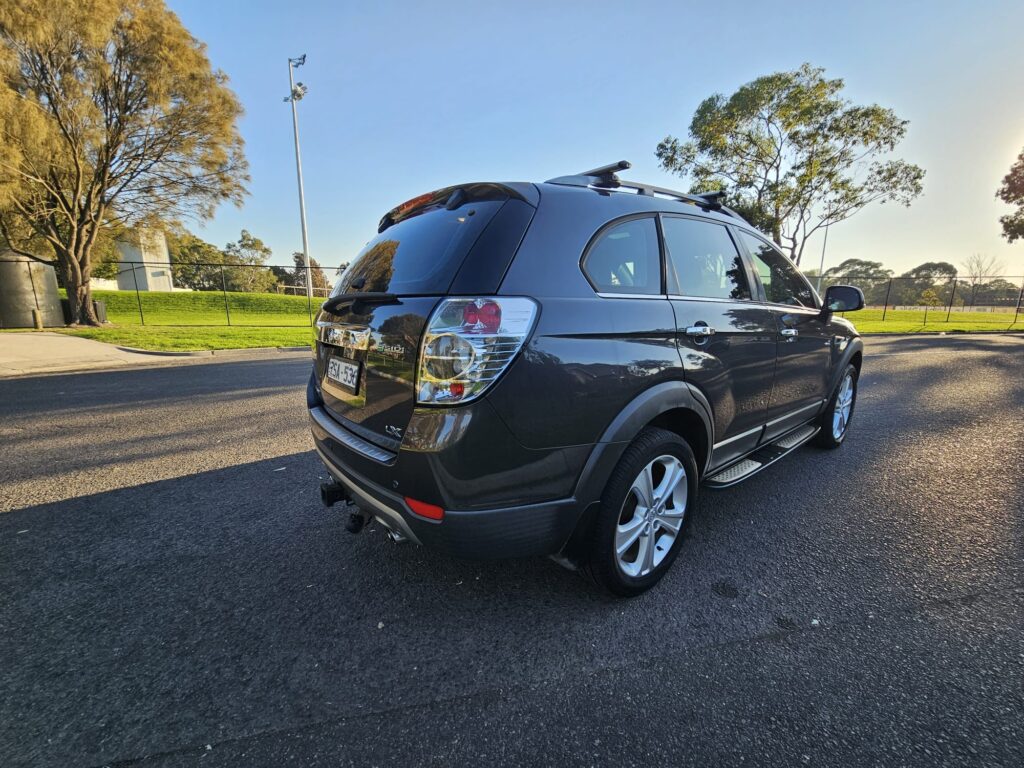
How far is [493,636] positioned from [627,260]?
1.73m

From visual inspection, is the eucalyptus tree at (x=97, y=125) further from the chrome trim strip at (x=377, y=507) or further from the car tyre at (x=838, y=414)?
the car tyre at (x=838, y=414)

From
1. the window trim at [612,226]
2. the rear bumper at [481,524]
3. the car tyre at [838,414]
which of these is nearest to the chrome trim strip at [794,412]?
the car tyre at [838,414]

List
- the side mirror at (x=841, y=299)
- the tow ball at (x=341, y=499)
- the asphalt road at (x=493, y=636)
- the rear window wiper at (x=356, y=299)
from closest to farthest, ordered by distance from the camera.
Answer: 1. the asphalt road at (x=493, y=636)
2. the rear window wiper at (x=356, y=299)
3. the tow ball at (x=341, y=499)
4. the side mirror at (x=841, y=299)

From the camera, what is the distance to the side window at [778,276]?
306cm

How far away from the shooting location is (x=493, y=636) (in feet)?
6.25

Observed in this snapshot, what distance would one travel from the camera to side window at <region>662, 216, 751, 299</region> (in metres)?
2.35

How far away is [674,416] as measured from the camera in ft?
7.29

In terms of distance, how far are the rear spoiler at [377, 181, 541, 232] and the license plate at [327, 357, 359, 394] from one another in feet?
2.65

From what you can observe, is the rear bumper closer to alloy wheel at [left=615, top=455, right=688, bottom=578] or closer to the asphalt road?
alloy wheel at [left=615, top=455, right=688, bottom=578]

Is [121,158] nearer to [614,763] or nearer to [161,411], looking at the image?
[161,411]

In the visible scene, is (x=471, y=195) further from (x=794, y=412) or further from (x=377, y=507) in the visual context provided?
(x=794, y=412)

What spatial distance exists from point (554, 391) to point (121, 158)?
69.0 feet

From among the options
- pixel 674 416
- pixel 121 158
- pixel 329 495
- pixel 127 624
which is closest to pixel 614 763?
pixel 674 416

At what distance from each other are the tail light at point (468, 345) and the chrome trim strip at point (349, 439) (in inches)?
12.8
